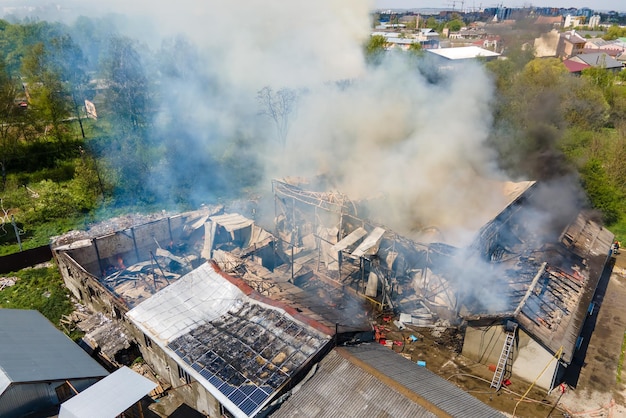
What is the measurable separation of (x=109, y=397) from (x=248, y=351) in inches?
132

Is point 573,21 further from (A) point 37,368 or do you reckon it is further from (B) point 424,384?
(A) point 37,368

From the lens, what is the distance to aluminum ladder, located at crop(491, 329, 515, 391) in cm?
1229

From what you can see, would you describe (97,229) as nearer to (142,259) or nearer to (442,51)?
(142,259)

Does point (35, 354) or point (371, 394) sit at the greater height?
point (371, 394)

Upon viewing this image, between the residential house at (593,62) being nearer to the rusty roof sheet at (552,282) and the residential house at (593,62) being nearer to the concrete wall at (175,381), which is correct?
the rusty roof sheet at (552,282)

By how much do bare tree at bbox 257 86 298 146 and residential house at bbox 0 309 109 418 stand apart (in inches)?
763

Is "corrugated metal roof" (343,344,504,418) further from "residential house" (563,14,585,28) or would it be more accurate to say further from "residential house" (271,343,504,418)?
"residential house" (563,14,585,28)

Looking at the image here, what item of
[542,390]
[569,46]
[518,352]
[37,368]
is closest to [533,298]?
[518,352]

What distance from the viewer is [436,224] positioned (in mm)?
18766

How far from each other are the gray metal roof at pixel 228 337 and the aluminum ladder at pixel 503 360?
5821 mm

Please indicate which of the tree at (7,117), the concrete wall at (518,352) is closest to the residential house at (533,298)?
the concrete wall at (518,352)

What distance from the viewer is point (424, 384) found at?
387 inches

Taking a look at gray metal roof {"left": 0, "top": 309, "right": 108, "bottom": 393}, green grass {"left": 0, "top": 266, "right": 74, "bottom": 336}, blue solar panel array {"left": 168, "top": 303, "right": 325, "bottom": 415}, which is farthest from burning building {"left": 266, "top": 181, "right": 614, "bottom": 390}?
green grass {"left": 0, "top": 266, "right": 74, "bottom": 336}

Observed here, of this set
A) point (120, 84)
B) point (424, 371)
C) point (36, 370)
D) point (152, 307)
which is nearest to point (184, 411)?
point (152, 307)
